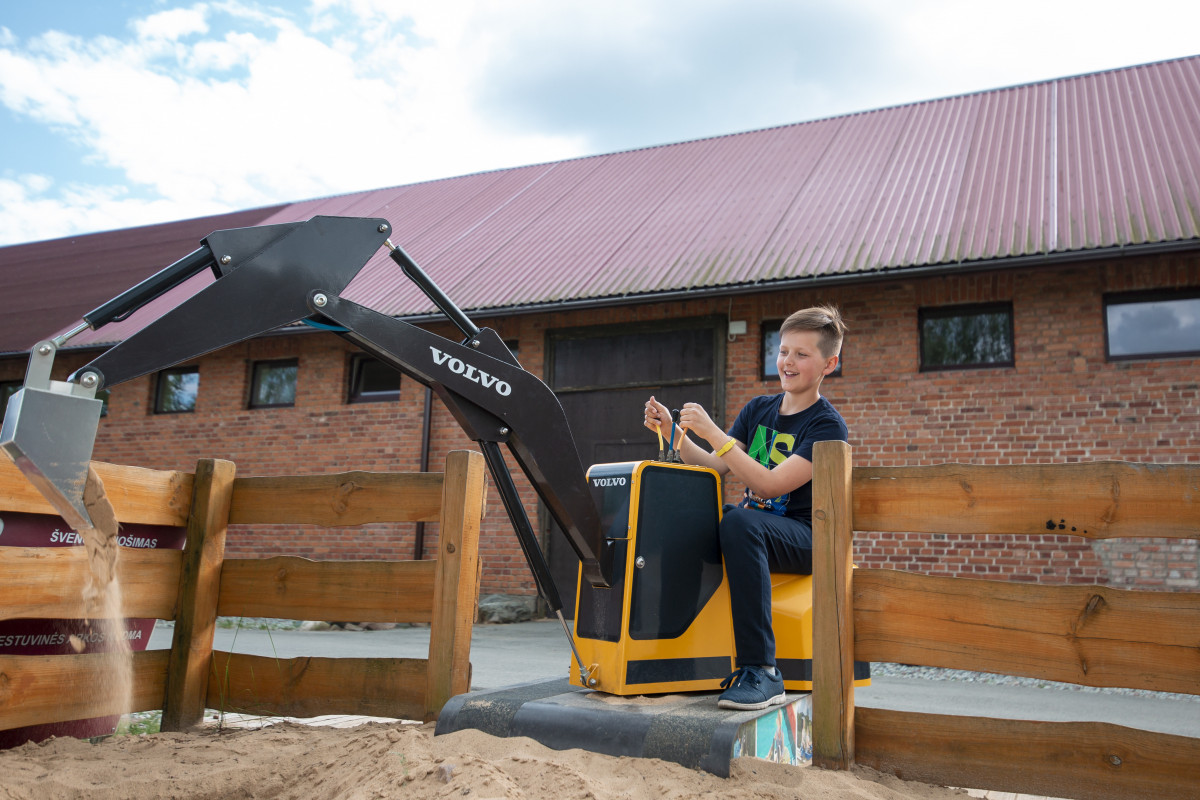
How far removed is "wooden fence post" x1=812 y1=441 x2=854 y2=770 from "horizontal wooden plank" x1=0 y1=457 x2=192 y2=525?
2.46 metres

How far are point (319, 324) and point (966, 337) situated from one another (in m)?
7.94

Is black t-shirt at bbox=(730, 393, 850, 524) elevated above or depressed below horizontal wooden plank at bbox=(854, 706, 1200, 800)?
above

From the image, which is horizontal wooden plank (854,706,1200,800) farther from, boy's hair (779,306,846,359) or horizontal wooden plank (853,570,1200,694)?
boy's hair (779,306,846,359)

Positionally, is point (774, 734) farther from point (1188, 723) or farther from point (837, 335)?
point (1188, 723)

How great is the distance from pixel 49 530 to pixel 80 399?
1.60m

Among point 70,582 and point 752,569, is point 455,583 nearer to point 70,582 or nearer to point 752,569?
point 752,569

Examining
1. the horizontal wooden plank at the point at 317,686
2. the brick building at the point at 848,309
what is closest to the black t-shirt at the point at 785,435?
the horizontal wooden plank at the point at 317,686

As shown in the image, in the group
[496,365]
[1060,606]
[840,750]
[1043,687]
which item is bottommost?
[1043,687]

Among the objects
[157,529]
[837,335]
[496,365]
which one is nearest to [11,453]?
[496,365]

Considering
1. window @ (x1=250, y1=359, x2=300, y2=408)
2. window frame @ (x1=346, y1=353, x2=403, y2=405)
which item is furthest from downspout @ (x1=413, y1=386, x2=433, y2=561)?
window @ (x1=250, y1=359, x2=300, y2=408)

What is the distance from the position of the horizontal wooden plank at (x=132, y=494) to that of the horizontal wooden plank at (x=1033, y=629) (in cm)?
269

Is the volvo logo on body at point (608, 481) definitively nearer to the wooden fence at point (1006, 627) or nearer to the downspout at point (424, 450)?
the wooden fence at point (1006, 627)

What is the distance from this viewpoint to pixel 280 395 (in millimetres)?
12312

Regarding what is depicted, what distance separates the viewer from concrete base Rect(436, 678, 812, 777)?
230cm
